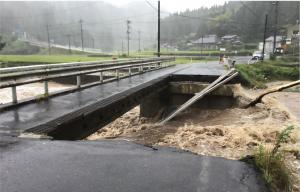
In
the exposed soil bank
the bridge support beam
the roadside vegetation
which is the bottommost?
the bridge support beam

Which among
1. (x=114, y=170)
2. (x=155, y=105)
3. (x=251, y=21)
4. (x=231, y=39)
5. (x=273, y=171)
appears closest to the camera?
(x=114, y=170)

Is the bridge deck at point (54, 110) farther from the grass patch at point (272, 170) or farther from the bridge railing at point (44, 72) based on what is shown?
the grass patch at point (272, 170)

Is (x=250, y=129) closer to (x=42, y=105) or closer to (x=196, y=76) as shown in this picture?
(x=42, y=105)

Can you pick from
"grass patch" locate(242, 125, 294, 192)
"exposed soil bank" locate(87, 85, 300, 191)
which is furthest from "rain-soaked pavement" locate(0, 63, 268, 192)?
"exposed soil bank" locate(87, 85, 300, 191)

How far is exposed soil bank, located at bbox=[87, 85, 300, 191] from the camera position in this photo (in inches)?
323

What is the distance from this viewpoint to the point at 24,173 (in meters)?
4.40

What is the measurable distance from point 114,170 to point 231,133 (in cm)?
587

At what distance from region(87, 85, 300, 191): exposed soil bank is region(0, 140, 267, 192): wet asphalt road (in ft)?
4.71

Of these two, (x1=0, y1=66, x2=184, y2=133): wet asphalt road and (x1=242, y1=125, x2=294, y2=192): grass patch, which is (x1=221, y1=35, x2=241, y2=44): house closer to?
(x1=0, y1=66, x2=184, y2=133): wet asphalt road

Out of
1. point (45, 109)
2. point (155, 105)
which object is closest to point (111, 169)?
point (45, 109)

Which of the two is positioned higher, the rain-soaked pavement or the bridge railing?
the bridge railing

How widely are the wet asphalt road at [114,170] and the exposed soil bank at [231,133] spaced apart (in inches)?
56.5

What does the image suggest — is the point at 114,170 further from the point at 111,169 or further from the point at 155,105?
the point at 155,105

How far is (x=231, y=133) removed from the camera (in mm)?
9742
